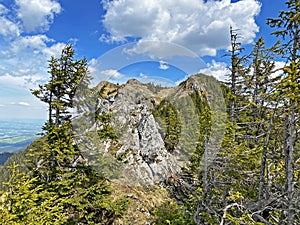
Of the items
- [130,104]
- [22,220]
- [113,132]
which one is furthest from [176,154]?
[22,220]

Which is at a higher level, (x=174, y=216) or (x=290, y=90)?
(x=290, y=90)

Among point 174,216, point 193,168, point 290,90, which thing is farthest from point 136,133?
point 290,90

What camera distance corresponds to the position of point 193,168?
1786 cm

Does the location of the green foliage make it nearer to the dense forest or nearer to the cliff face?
the dense forest

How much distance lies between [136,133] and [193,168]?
687 cm

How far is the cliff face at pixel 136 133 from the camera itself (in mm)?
14141

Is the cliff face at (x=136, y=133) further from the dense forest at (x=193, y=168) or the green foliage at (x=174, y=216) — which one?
the green foliage at (x=174, y=216)

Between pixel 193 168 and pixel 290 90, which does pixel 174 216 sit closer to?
pixel 290 90

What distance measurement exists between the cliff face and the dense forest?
65cm

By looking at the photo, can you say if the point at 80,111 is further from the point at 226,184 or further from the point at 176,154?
the point at 176,154

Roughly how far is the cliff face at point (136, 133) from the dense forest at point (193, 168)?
2.12ft

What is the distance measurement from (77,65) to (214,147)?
8.12 m

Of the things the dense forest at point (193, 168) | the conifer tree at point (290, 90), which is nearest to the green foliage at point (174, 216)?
the dense forest at point (193, 168)

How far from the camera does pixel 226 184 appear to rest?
8930 mm
